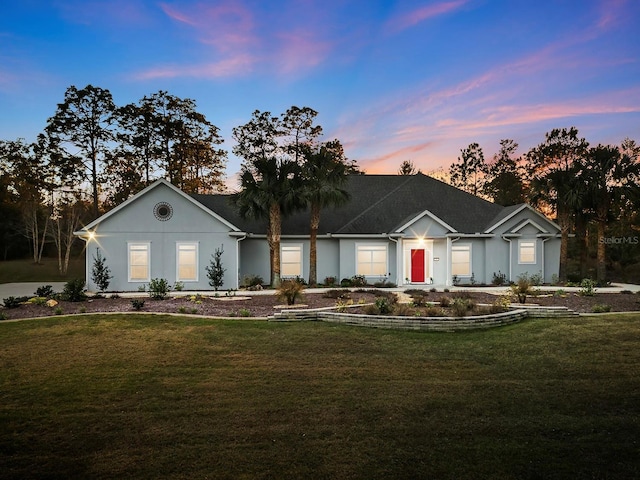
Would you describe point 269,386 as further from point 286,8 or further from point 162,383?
point 286,8

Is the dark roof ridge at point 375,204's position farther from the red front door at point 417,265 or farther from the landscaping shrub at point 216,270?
the landscaping shrub at point 216,270

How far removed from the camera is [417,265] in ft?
78.1

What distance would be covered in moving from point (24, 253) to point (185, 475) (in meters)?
51.9

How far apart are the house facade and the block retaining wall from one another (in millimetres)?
9033

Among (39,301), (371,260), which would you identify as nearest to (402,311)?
(371,260)

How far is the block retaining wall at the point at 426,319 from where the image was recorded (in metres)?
12.1

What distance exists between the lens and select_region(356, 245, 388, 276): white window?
23734 mm

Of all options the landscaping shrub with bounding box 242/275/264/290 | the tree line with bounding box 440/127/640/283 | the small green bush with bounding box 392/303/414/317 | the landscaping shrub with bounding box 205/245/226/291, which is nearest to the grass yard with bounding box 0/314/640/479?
the small green bush with bounding box 392/303/414/317

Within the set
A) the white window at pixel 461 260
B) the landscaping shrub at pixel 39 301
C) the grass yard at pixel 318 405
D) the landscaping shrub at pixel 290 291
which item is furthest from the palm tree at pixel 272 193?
the grass yard at pixel 318 405

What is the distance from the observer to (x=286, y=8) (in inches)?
620

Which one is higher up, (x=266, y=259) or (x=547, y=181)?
(x=547, y=181)

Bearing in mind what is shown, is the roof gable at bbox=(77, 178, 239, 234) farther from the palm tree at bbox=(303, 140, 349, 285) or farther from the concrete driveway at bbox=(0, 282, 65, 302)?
the palm tree at bbox=(303, 140, 349, 285)

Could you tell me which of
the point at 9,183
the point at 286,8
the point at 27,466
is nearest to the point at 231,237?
the point at 286,8

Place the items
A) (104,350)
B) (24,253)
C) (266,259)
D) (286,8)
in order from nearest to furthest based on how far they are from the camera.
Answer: (104,350), (286,8), (266,259), (24,253)
